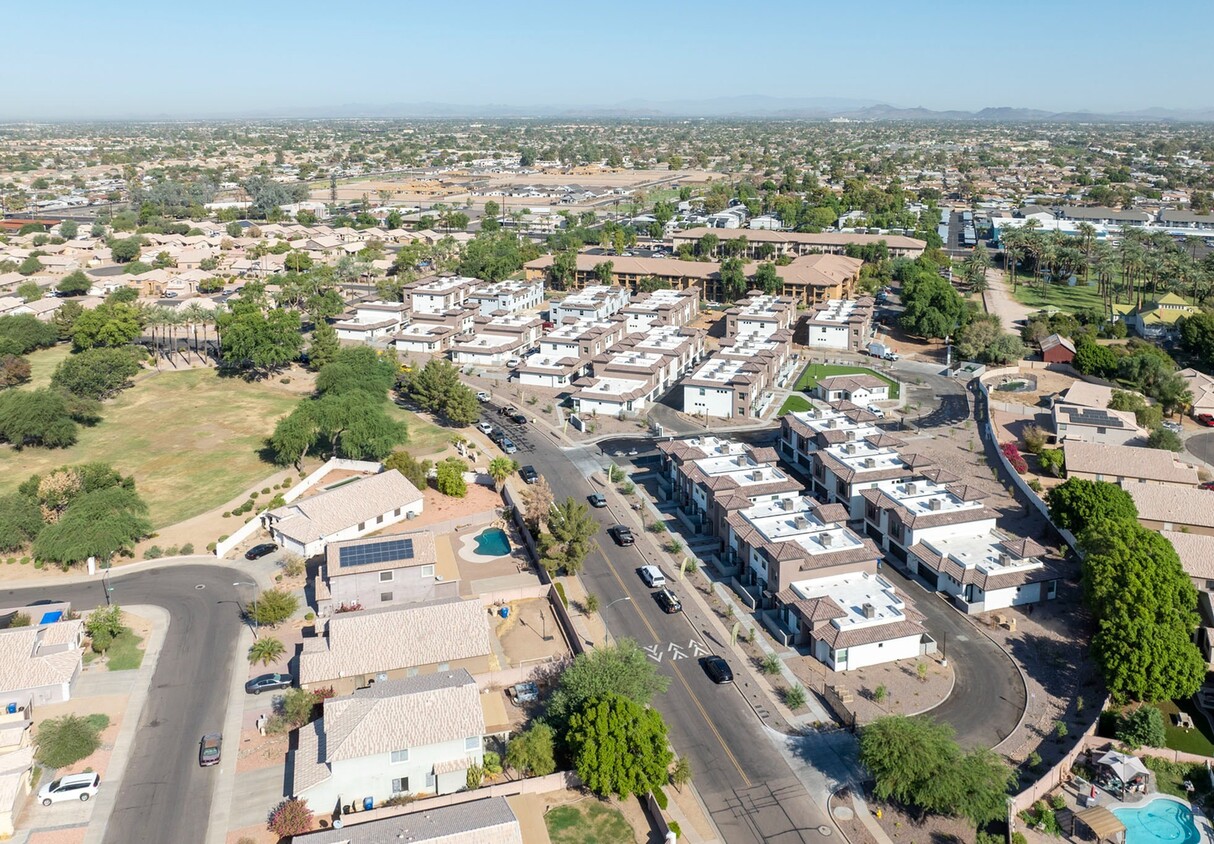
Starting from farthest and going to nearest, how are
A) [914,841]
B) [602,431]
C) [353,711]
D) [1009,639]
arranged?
[602,431], [1009,639], [353,711], [914,841]

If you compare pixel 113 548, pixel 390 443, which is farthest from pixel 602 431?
pixel 113 548

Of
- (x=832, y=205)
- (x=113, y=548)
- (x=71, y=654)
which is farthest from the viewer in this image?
(x=832, y=205)

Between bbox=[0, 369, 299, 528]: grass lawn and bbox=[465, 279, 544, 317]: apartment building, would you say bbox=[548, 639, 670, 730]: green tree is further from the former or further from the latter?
bbox=[465, 279, 544, 317]: apartment building

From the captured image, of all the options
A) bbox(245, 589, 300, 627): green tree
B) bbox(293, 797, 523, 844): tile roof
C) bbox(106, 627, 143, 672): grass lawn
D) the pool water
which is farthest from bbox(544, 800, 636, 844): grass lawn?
bbox(106, 627, 143, 672): grass lawn

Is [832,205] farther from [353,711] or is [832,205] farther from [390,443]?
[353,711]

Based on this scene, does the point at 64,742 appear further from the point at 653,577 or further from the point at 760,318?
the point at 760,318

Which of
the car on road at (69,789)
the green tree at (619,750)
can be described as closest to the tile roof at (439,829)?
the green tree at (619,750)
